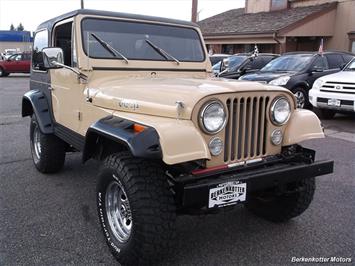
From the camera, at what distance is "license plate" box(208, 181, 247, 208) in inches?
103

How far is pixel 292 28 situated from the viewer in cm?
1877

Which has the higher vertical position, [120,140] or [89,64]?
[89,64]

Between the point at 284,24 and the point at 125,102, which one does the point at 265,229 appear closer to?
the point at 125,102

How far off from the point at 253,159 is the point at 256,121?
0.30m

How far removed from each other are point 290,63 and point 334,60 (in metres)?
1.26

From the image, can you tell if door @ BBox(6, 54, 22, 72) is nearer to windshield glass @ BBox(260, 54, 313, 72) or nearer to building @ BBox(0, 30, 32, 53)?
windshield glass @ BBox(260, 54, 313, 72)

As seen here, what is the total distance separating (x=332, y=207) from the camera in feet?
13.2

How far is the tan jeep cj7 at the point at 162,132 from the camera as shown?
103 inches

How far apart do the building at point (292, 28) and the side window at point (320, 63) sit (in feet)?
28.7

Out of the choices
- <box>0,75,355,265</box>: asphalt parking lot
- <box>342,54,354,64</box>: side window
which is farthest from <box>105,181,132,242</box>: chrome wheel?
<box>342,54,354,64</box>: side window

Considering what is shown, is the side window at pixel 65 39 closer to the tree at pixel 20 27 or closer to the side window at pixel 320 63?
the side window at pixel 320 63

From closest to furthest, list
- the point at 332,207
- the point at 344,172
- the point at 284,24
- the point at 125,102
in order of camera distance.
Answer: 1. the point at 125,102
2. the point at 332,207
3. the point at 344,172
4. the point at 284,24

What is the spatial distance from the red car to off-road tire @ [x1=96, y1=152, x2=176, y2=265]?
24.4 m

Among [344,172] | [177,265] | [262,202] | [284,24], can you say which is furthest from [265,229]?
[284,24]
